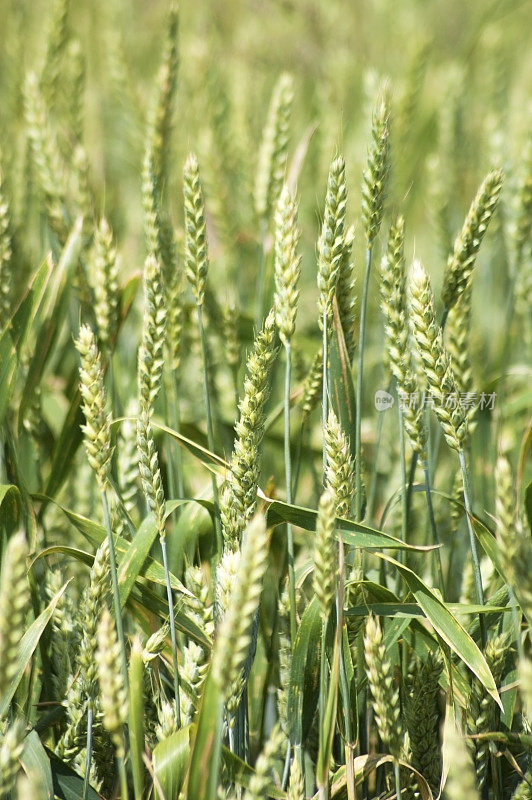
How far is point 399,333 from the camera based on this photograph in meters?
0.97

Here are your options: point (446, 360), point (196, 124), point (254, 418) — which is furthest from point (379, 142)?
point (196, 124)

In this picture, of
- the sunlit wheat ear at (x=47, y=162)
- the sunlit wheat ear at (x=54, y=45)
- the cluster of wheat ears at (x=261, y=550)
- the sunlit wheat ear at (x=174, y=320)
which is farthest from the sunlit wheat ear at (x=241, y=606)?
the sunlit wheat ear at (x=54, y=45)

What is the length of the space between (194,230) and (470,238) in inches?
14.5

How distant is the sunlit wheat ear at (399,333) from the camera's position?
0.96 m

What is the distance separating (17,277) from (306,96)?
7.20 ft

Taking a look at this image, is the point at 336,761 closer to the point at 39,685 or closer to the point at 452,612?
the point at 452,612

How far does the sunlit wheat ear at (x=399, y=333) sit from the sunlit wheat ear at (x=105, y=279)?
397mm

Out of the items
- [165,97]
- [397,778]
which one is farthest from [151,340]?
[165,97]

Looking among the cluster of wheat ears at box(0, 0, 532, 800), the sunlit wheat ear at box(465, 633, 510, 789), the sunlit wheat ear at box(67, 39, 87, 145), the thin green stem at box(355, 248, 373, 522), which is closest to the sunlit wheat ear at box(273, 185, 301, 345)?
the cluster of wheat ears at box(0, 0, 532, 800)

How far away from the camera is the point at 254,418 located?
86 cm

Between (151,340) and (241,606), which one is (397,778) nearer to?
(241,606)

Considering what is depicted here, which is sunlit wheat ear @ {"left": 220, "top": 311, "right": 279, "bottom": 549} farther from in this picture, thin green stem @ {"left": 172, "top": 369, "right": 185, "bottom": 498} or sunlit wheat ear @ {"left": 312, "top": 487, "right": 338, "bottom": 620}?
thin green stem @ {"left": 172, "top": 369, "right": 185, "bottom": 498}

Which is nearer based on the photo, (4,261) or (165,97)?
(4,261)

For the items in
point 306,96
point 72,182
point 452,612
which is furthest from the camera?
point 306,96
